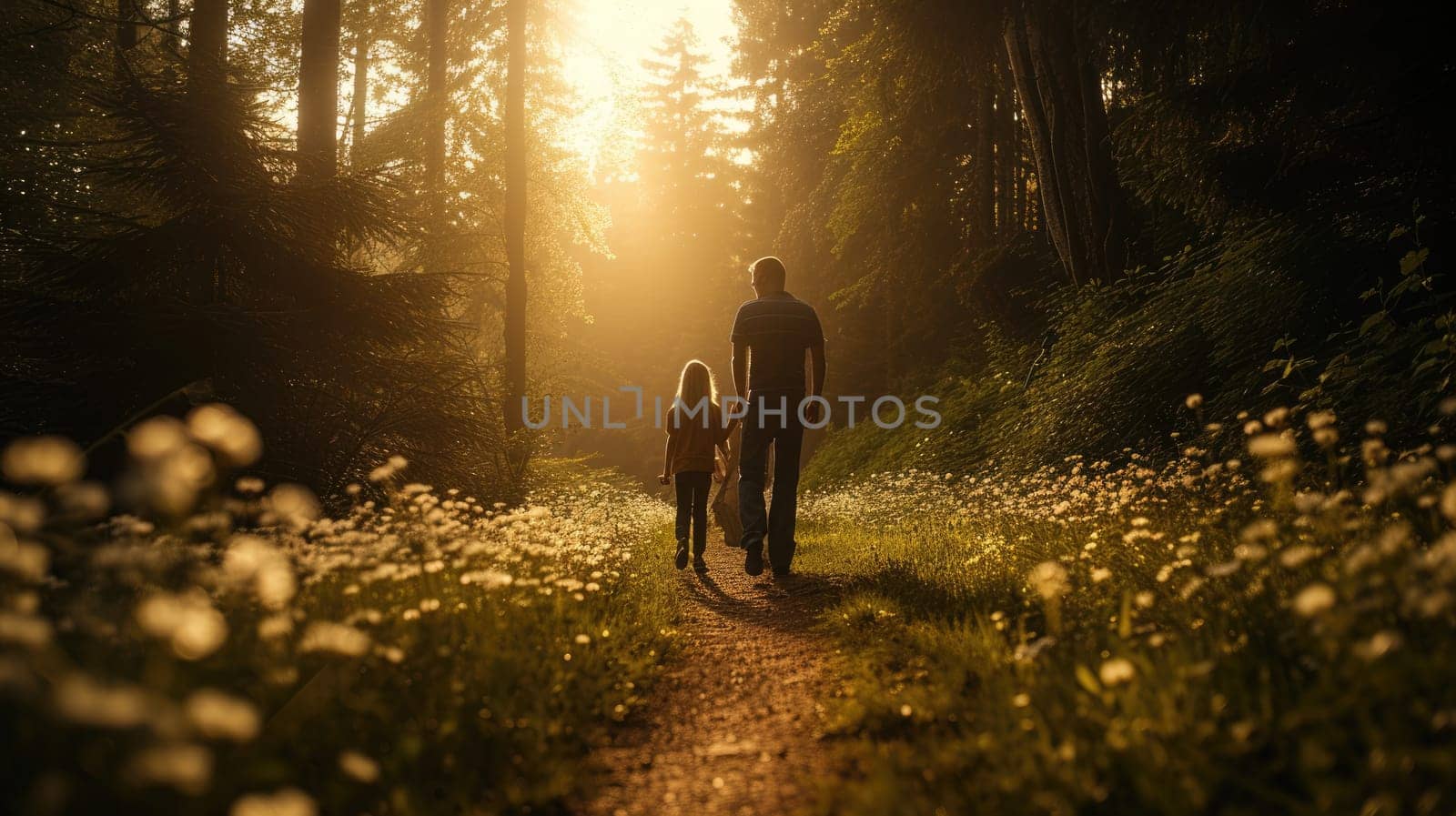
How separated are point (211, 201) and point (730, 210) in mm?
37271

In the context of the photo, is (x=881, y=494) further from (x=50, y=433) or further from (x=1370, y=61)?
(x=50, y=433)

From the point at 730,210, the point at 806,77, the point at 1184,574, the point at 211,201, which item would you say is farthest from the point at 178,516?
the point at 730,210

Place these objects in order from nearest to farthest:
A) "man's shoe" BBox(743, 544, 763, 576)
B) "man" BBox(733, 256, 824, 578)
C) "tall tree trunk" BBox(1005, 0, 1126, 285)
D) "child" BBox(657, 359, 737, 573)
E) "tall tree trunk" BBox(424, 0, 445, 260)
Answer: "man" BBox(733, 256, 824, 578)
"man's shoe" BBox(743, 544, 763, 576)
"child" BBox(657, 359, 737, 573)
"tall tree trunk" BBox(1005, 0, 1126, 285)
"tall tree trunk" BBox(424, 0, 445, 260)

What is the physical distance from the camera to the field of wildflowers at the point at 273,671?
1893 mm

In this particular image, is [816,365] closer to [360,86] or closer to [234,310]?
[234,310]

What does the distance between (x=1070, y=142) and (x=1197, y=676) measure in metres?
12.6

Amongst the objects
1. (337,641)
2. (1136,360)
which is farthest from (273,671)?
(1136,360)

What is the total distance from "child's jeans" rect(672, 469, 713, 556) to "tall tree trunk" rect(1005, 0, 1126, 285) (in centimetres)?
873

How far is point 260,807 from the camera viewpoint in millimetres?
1671

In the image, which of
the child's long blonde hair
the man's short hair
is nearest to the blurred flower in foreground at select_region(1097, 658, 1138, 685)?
the man's short hair

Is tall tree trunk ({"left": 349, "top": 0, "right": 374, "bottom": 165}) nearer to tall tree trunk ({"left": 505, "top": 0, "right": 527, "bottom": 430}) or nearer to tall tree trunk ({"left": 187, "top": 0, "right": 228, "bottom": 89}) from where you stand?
tall tree trunk ({"left": 505, "top": 0, "right": 527, "bottom": 430})

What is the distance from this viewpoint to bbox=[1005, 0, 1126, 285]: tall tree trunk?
1270 centimetres

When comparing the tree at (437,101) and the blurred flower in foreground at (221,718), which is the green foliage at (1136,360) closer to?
the blurred flower in foreground at (221,718)

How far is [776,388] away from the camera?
23.3ft
